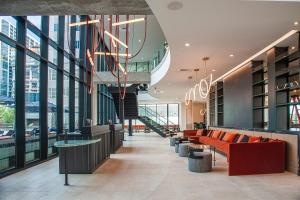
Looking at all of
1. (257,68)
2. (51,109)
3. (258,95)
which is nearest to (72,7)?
(51,109)

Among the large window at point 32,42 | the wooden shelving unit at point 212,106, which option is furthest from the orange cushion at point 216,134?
the large window at point 32,42

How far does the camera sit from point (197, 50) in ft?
26.5

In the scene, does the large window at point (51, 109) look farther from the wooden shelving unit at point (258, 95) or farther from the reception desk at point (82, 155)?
the wooden shelving unit at point (258, 95)

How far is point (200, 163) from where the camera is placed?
6836 millimetres

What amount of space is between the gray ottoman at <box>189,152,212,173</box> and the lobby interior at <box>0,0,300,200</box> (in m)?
0.02

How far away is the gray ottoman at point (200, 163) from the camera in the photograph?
6844 millimetres

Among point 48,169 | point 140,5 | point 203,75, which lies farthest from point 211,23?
point 203,75

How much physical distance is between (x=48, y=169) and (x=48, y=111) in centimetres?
223

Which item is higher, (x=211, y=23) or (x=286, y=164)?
(x=211, y=23)

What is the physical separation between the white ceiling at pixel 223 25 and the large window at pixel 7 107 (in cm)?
378

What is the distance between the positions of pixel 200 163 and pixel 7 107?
492cm

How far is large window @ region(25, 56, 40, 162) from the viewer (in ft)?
24.6

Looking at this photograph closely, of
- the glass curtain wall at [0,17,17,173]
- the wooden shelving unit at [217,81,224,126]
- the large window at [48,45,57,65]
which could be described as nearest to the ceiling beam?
the glass curtain wall at [0,17,17,173]

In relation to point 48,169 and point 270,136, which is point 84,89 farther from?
point 270,136
